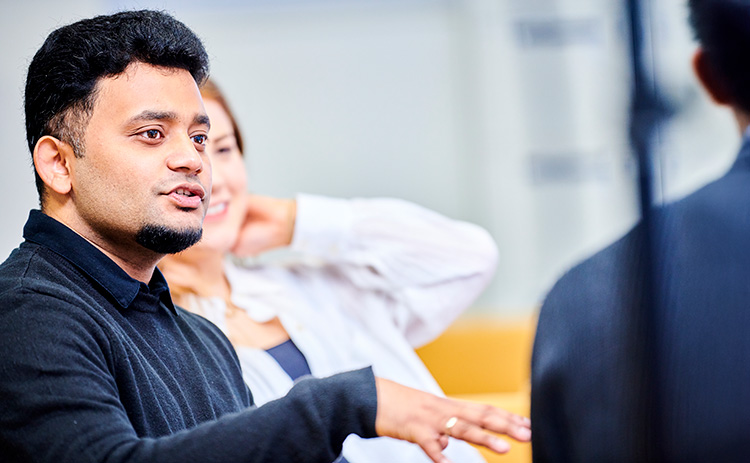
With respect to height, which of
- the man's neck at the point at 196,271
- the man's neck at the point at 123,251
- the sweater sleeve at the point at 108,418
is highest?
the man's neck at the point at 123,251

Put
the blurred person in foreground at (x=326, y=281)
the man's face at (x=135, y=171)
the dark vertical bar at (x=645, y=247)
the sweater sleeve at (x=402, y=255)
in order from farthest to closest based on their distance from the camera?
the sweater sleeve at (x=402, y=255) → the blurred person in foreground at (x=326, y=281) → the man's face at (x=135, y=171) → the dark vertical bar at (x=645, y=247)

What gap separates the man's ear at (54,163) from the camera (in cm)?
88

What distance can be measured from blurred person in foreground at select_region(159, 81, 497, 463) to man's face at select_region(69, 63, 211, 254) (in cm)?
51

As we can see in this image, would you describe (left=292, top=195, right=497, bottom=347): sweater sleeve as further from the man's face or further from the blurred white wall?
the blurred white wall

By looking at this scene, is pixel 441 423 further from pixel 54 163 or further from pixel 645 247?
pixel 54 163

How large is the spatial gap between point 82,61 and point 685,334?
697 mm

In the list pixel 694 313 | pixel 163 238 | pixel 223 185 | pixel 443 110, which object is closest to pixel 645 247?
pixel 694 313

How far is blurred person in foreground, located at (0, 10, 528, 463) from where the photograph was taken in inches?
25.4

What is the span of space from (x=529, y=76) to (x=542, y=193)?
1.58 feet

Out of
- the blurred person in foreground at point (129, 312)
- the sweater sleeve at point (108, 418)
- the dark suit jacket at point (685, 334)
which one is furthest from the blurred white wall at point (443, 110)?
the dark suit jacket at point (685, 334)

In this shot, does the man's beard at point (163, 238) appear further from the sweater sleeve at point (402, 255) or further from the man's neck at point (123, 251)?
the sweater sleeve at point (402, 255)

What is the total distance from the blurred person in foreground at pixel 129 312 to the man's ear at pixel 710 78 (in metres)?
0.31

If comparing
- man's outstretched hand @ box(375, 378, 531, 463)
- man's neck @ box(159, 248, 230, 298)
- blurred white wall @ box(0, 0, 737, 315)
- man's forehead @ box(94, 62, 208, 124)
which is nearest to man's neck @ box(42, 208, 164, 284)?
man's forehead @ box(94, 62, 208, 124)

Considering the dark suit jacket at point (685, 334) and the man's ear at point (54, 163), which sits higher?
the man's ear at point (54, 163)
